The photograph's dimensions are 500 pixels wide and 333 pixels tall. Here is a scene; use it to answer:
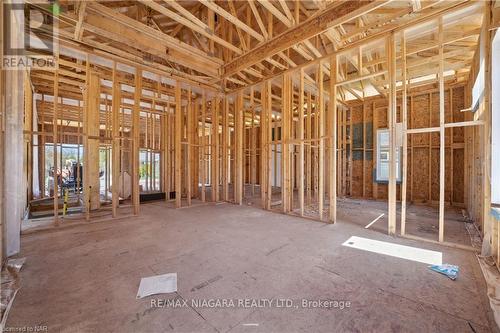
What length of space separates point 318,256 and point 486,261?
2.32 metres

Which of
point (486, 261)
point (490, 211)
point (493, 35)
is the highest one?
point (493, 35)

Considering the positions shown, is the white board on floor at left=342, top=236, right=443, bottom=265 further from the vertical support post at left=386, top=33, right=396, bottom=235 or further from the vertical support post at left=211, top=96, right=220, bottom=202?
the vertical support post at left=211, top=96, right=220, bottom=202

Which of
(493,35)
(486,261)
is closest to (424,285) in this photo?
(486,261)

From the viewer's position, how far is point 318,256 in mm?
3168

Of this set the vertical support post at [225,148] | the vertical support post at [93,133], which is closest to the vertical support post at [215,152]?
the vertical support post at [225,148]

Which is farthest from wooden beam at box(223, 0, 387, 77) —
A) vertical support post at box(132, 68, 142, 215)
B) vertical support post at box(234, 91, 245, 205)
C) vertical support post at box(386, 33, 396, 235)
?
vertical support post at box(132, 68, 142, 215)

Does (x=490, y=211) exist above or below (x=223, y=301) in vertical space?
above

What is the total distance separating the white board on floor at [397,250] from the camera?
3.14 m

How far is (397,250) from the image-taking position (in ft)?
11.3

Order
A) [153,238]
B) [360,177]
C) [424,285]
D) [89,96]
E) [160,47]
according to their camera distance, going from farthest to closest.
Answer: [360,177], [89,96], [160,47], [153,238], [424,285]

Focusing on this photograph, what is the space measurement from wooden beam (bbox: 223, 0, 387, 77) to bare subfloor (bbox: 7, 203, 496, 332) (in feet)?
13.4

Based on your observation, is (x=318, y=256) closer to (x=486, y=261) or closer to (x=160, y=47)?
(x=486, y=261)

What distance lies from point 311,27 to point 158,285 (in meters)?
5.24

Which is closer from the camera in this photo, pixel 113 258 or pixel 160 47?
pixel 113 258
